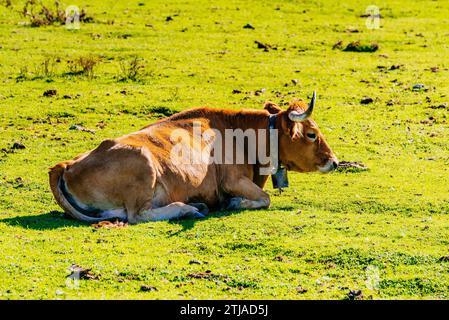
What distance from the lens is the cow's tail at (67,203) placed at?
1170 centimetres

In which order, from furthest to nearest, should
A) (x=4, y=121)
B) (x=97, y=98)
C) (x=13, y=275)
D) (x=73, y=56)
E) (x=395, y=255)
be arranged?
(x=73, y=56), (x=97, y=98), (x=4, y=121), (x=395, y=255), (x=13, y=275)

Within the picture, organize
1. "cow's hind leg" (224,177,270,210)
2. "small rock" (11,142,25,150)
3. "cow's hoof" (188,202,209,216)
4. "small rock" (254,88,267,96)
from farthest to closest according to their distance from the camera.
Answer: "small rock" (254,88,267,96) < "small rock" (11,142,25,150) < "cow's hind leg" (224,177,270,210) < "cow's hoof" (188,202,209,216)

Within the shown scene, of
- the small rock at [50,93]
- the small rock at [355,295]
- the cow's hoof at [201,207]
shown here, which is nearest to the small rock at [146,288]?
the small rock at [355,295]

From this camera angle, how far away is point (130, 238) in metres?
10.8

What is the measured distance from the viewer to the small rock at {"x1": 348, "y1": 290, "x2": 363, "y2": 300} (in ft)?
28.9

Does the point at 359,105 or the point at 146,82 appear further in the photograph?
the point at 146,82

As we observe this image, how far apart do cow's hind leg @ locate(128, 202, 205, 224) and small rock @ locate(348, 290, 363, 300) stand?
3449mm

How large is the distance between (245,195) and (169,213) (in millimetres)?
1259

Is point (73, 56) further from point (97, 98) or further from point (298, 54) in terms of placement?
point (298, 54)

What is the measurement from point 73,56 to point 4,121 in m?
5.42

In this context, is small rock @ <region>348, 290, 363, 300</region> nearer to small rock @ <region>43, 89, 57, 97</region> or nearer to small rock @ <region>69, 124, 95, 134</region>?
small rock @ <region>69, 124, 95, 134</region>

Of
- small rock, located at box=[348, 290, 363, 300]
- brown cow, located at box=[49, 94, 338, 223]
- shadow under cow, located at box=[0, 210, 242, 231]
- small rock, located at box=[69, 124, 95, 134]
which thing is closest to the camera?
small rock, located at box=[348, 290, 363, 300]

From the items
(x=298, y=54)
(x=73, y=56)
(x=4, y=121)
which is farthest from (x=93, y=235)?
(x=298, y=54)

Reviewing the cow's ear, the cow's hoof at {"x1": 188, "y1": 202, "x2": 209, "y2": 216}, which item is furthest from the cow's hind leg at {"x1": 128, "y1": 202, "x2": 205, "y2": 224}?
the cow's ear
